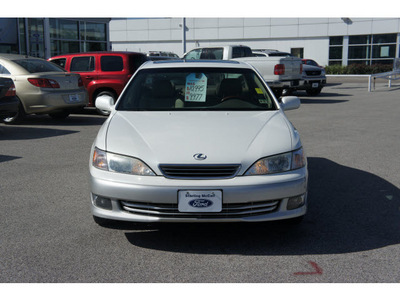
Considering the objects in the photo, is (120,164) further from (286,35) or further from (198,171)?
(286,35)

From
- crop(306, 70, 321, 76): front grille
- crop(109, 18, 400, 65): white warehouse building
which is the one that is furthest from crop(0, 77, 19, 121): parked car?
crop(109, 18, 400, 65): white warehouse building

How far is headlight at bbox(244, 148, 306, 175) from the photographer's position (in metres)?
3.81

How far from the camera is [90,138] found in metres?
9.34

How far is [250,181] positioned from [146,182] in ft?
2.62

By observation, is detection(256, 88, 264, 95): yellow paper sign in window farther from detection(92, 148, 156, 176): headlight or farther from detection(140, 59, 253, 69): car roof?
detection(92, 148, 156, 176): headlight

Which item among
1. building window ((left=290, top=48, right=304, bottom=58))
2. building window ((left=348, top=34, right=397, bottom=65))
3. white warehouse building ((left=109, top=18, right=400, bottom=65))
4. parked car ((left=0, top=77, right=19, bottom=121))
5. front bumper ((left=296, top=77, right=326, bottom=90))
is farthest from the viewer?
building window ((left=290, top=48, right=304, bottom=58))

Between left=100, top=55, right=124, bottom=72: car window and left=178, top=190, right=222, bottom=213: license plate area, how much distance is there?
957 centimetres

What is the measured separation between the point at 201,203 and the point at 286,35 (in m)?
42.9

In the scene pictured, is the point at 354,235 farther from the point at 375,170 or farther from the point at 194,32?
the point at 194,32

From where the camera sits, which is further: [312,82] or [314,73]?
[314,73]

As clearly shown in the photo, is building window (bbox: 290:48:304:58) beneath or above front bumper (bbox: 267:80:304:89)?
above

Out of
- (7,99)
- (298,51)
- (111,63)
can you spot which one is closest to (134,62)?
(111,63)

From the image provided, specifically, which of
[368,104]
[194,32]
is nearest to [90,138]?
[368,104]

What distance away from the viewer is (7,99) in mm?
9570
